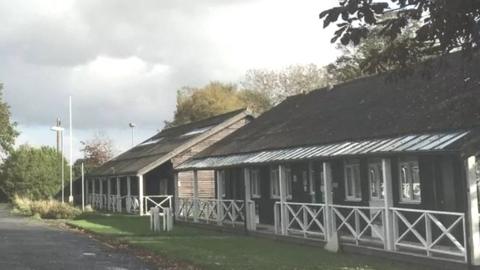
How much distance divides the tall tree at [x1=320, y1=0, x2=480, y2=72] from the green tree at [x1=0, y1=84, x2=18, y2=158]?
64435 millimetres

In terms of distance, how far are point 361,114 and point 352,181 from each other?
2121 mm

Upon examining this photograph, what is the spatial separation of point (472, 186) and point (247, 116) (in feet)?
99.6

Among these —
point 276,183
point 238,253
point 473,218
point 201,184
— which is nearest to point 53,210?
point 201,184

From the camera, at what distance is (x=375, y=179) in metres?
20.2

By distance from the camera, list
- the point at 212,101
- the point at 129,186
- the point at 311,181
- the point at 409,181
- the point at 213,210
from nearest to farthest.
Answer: the point at 409,181
the point at 311,181
the point at 213,210
the point at 129,186
the point at 212,101

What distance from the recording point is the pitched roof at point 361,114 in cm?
1689

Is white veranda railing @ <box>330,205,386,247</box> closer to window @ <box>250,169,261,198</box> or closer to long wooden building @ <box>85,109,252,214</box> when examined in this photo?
window @ <box>250,169,261,198</box>

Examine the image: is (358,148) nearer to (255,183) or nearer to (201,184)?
(255,183)

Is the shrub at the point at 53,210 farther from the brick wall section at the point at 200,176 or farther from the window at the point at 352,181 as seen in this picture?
the window at the point at 352,181

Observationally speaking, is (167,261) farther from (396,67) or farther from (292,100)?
(292,100)

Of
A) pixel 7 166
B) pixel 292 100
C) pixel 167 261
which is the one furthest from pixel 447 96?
pixel 7 166

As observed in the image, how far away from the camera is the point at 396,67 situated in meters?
7.23

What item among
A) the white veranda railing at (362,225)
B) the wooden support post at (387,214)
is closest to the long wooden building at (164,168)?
the white veranda railing at (362,225)

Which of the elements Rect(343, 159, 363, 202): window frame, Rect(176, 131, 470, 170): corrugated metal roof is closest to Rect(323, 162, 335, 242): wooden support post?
Rect(176, 131, 470, 170): corrugated metal roof
